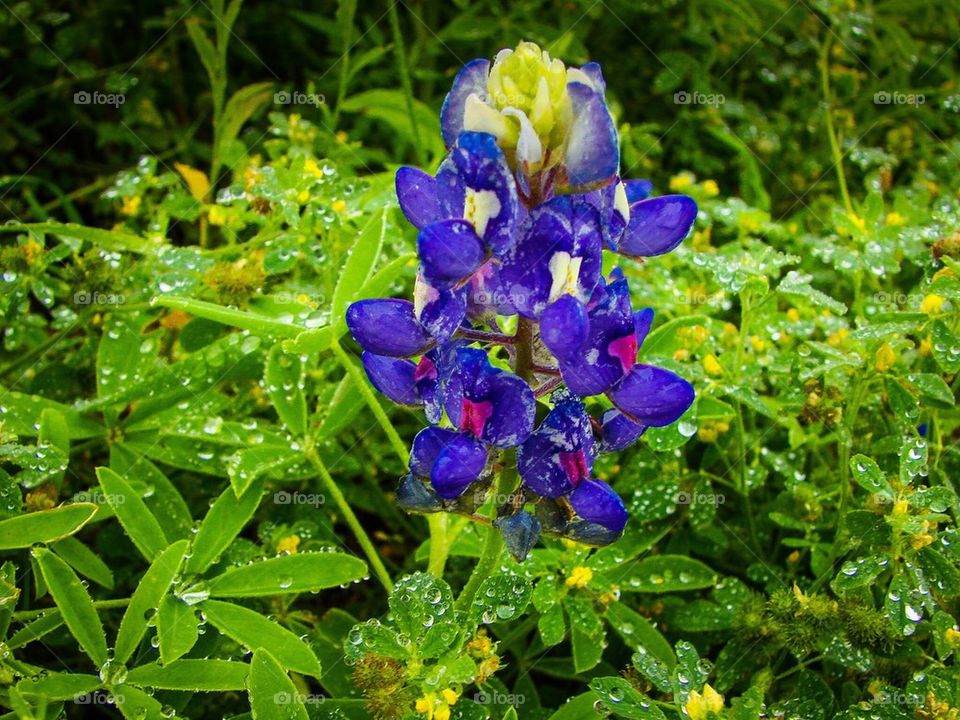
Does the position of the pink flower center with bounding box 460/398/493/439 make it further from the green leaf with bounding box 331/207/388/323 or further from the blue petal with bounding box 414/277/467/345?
the green leaf with bounding box 331/207/388/323

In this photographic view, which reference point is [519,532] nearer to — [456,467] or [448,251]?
[456,467]

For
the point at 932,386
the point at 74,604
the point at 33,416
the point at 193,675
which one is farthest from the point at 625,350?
the point at 33,416

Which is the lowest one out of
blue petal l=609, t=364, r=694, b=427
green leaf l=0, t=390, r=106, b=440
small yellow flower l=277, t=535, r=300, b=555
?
small yellow flower l=277, t=535, r=300, b=555

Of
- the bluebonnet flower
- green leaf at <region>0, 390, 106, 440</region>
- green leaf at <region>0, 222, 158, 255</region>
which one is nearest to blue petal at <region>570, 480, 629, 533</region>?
the bluebonnet flower

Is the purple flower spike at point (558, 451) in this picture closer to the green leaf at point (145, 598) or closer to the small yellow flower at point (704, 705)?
the small yellow flower at point (704, 705)

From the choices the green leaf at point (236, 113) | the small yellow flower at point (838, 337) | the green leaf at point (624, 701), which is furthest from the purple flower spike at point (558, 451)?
the green leaf at point (236, 113)

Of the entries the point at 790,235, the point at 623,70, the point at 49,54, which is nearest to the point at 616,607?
the point at 790,235
